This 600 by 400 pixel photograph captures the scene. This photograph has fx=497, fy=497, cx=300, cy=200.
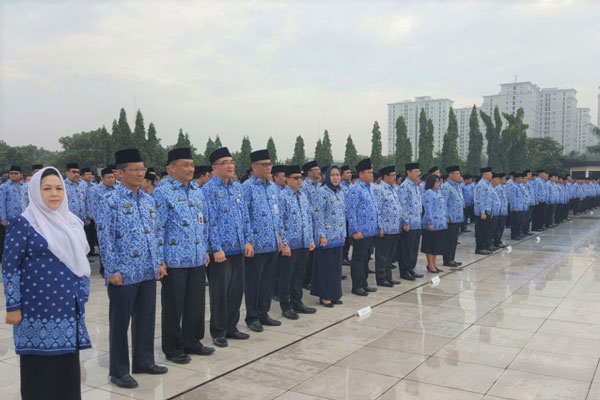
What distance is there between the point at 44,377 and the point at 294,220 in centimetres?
323

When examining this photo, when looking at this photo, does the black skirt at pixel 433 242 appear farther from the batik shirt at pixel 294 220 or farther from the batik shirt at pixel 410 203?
the batik shirt at pixel 294 220

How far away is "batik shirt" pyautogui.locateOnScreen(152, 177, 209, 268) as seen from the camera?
13.6 feet

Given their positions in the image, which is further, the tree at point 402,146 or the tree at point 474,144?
the tree at point 402,146

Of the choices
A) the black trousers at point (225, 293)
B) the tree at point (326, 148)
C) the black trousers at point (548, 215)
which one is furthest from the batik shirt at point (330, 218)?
the tree at point (326, 148)

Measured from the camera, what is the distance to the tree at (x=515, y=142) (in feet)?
133

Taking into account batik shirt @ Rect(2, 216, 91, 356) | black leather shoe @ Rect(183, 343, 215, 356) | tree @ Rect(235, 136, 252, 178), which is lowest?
black leather shoe @ Rect(183, 343, 215, 356)

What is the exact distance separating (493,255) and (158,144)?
123ft

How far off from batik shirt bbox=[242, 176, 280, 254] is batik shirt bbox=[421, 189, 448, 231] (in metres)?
3.92

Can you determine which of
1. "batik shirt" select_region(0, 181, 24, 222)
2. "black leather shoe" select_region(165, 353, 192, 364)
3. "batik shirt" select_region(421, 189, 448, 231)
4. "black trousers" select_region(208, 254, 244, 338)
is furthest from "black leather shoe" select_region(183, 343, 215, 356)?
"batik shirt" select_region(0, 181, 24, 222)

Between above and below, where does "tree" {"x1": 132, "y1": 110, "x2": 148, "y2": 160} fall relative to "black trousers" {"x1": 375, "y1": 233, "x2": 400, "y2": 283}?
above

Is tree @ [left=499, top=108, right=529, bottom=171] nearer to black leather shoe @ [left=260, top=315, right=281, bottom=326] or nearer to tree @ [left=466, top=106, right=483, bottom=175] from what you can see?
tree @ [left=466, top=106, right=483, bottom=175]

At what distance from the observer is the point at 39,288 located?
8.97 feet

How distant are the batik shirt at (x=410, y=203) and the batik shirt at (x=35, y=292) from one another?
19.0 feet

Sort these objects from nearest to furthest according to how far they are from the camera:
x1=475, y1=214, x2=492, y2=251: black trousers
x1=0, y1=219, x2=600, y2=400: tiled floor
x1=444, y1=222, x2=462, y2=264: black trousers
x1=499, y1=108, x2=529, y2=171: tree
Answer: x1=0, y1=219, x2=600, y2=400: tiled floor → x1=444, y1=222, x2=462, y2=264: black trousers → x1=475, y1=214, x2=492, y2=251: black trousers → x1=499, y1=108, x2=529, y2=171: tree
